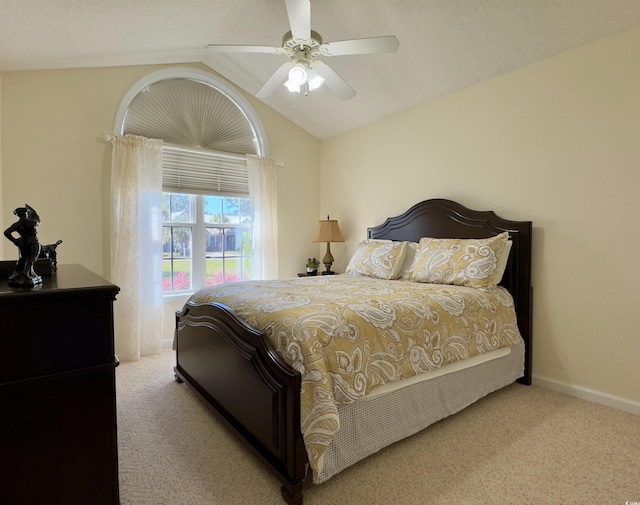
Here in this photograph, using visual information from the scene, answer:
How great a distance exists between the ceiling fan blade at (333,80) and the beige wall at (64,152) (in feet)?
6.93

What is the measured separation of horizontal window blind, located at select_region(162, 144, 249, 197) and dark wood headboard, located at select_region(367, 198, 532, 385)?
71.4 inches

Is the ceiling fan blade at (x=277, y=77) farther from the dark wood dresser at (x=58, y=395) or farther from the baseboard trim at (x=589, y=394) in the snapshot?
the baseboard trim at (x=589, y=394)

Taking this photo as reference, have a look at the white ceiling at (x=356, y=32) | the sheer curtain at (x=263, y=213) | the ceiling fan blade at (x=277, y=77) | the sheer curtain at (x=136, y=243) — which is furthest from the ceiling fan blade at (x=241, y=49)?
the sheer curtain at (x=263, y=213)

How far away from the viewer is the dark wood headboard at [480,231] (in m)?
2.80

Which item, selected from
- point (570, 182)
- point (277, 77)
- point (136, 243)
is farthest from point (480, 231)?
point (136, 243)

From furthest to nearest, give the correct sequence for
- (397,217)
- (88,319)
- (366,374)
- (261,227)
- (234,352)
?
(261,227) < (397,217) < (234,352) < (366,374) < (88,319)

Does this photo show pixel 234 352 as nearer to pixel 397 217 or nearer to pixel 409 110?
pixel 397 217

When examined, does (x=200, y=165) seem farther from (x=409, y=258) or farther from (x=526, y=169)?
(x=526, y=169)

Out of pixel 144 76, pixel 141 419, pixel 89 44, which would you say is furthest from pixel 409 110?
pixel 141 419

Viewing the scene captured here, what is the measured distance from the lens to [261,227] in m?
4.24

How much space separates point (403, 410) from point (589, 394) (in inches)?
63.5

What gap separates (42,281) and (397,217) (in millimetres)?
3127

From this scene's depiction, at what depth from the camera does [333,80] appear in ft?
8.43

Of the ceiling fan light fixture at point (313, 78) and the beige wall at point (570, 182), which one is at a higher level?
the ceiling fan light fixture at point (313, 78)
